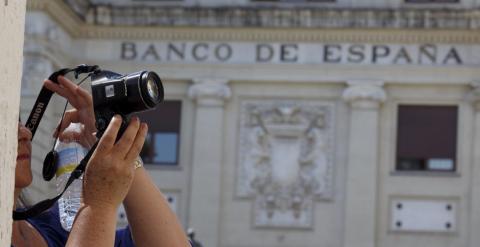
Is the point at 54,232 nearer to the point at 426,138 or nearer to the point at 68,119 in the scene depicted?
the point at 68,119

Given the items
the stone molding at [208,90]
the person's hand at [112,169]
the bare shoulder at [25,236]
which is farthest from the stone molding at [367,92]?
the person's hand at [112,169]

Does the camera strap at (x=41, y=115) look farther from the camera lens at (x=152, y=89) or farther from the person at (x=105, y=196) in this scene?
the camera lens at (x=152, y=89)

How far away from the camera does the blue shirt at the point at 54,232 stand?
4.91m

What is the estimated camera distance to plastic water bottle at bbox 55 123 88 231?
15.0 ft

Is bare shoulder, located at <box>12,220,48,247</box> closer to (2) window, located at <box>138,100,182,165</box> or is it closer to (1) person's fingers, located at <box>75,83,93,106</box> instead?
(1) person's fingers, located at <box>75,83,93,106</box>

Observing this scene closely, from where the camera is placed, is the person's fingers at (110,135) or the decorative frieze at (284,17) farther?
the decorative frieze at (284,17)

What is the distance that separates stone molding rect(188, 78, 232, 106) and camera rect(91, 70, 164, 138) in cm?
2203

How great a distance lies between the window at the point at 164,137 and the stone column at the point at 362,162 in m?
3.02

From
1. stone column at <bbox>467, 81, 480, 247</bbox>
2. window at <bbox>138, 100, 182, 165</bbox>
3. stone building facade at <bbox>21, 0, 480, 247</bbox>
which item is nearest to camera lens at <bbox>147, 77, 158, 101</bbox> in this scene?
stone building facade at <bbox>21, 0, 480, 247</bbox>

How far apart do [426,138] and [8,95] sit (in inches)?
875

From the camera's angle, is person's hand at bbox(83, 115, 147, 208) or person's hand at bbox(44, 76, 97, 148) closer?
person's hand at bbox(83, 115, 147, 208)

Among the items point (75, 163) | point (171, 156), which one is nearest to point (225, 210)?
point (171, 156)

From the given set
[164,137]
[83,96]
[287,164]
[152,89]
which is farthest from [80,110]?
[164,137]

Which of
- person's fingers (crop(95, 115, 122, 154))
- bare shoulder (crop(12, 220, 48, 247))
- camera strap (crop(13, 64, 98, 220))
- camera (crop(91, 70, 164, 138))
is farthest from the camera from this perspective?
bare shoulder (crop(12, 220, 48, 247))
